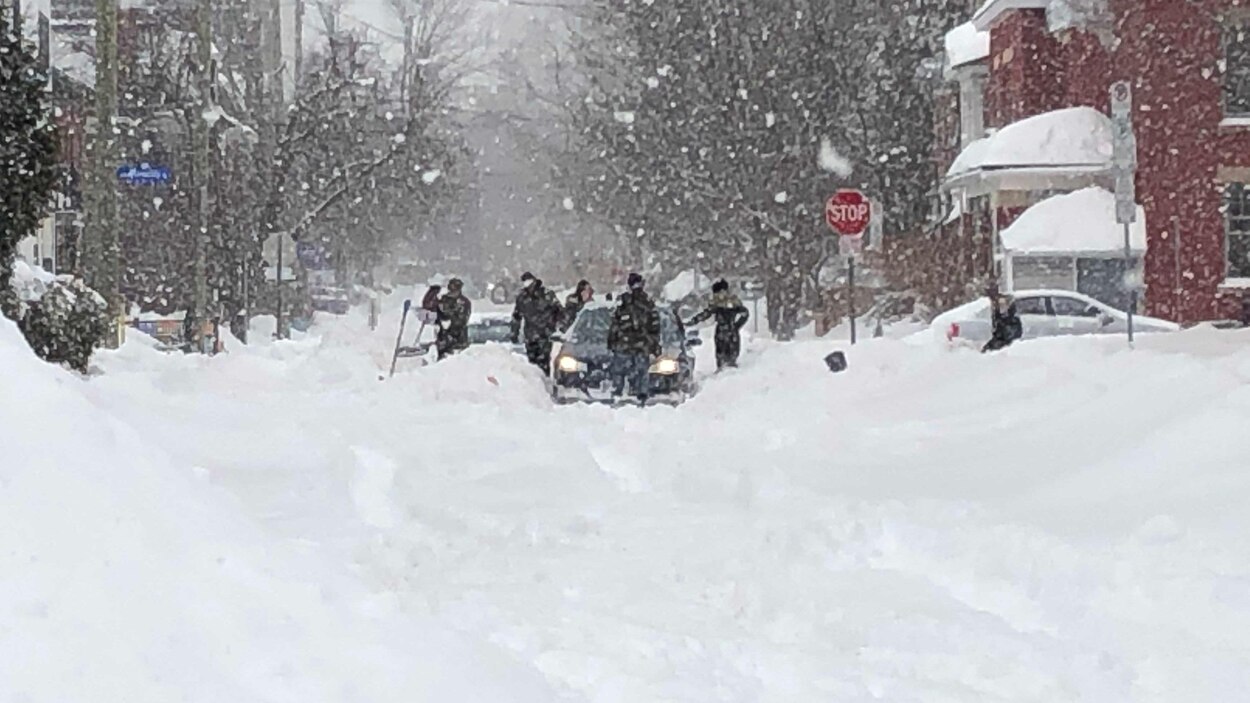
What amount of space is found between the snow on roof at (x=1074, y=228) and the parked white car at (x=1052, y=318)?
5.85 metres

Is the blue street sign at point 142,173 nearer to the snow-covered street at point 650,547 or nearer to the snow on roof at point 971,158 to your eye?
the snow-covered street at point 650,547

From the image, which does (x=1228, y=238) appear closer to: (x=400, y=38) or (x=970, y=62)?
(x=970, y=62)

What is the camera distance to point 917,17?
4606 centimetres

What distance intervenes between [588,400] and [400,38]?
179ft

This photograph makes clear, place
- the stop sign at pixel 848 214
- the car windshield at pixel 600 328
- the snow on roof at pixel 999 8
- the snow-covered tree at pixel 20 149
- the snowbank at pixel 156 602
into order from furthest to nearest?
the snow on roof at pixel 999 8
the stop sign at pixel 848 214
the car windshield at pixel 600 328
the snow-covered tree at pixel 20 149
the snowbank at pixel 156 602

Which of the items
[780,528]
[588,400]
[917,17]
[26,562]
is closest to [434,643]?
[26,562]

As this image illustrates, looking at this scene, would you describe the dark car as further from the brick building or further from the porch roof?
the porch roof

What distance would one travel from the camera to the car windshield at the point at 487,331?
29328 mm

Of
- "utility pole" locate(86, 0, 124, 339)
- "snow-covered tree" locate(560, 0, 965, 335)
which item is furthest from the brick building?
"utility pole" locate(86, 0, 124, 339)

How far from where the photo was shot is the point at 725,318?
23906 millimetres

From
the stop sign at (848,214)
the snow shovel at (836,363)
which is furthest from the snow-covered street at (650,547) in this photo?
the stop sign at (848,214)

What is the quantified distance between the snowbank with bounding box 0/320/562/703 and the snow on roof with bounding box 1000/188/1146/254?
2890 centimetres

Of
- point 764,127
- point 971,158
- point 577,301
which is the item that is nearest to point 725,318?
point 577,301

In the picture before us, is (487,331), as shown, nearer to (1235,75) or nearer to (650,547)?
(1235,75)
